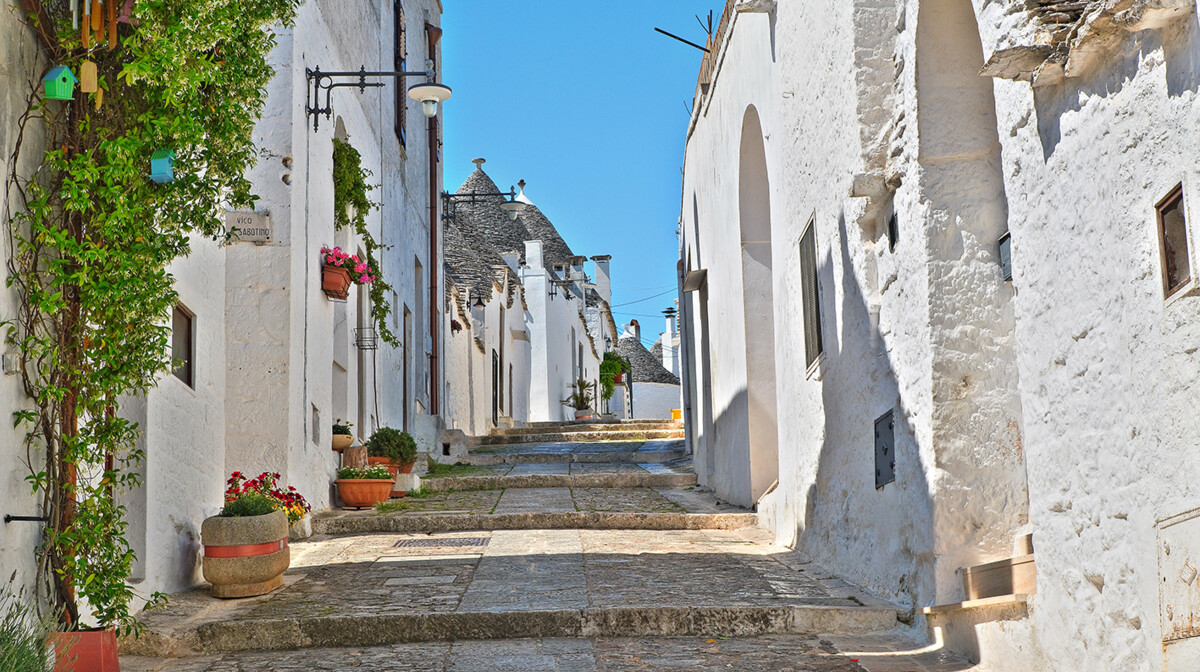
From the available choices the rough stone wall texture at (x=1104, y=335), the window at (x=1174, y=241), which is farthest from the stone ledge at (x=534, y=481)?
the window at (x=1174, y=241)

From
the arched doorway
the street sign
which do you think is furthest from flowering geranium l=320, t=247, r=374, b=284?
the arched doorway

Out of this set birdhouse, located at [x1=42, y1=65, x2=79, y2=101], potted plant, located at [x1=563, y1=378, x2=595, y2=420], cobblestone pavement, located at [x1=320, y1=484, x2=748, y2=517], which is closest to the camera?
birdhouse, located at [x1=42, y1=65, x2=79, y2=101]

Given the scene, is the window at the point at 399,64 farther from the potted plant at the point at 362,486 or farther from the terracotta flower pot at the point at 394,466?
the potted plant at the point at 362,486

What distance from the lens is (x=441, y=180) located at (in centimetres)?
1839

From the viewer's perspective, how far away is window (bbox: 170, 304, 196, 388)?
21.6 feet

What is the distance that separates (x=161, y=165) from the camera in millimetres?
5102

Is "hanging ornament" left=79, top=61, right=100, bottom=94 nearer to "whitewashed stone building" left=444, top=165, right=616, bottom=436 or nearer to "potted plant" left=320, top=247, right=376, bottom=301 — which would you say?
"potted plant" left=320, top=247, right=376, bottom=301

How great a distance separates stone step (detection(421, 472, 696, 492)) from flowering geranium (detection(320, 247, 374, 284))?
2368mm

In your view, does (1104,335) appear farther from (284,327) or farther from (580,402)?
(580,402)

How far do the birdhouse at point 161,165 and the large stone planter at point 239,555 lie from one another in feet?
6.92

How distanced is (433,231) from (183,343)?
1064 centimetres

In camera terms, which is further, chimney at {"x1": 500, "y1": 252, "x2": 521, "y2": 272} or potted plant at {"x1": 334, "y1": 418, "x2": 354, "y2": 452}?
chimney at {"x1": 500, "y1": 252, "x2": 521, "y2": 272}


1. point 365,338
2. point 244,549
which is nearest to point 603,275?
point 365,338

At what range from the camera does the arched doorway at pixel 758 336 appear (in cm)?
934
